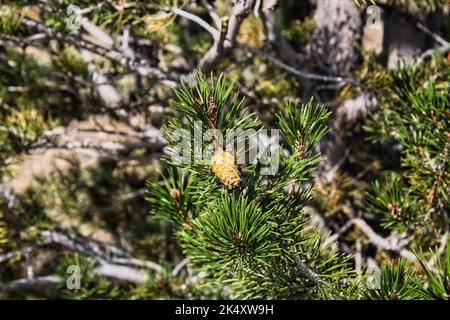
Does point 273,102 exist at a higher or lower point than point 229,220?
higher

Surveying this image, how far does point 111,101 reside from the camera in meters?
1.42

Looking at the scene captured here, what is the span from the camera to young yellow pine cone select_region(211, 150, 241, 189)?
0.57 m

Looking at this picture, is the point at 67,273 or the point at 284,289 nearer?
the point at 284,289

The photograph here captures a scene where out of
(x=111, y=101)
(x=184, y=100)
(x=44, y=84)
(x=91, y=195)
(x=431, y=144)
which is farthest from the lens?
(x=91, y=195)

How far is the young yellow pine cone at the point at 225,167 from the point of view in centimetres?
57

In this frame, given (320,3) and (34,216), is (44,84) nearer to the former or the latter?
(34,216)

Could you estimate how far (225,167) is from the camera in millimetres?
574

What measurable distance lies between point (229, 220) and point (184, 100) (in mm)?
159

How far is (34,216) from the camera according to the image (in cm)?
123

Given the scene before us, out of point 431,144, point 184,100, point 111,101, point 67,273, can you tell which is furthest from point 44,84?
point 431,144

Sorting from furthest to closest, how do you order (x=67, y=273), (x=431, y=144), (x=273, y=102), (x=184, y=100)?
1. (x=273, y=102)
2. (x=67, y=273)
3. (x=431, y=144)
4. (x=184, y=100)
